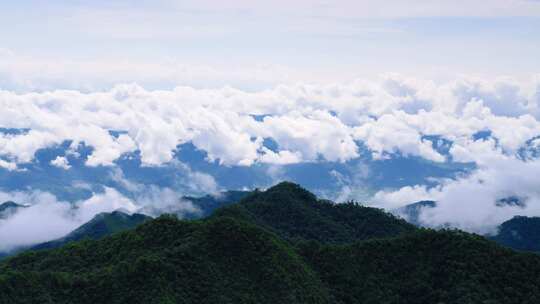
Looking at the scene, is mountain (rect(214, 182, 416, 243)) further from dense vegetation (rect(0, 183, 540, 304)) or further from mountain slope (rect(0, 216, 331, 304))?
mountain slope (rect(0, 216, 331, 304))

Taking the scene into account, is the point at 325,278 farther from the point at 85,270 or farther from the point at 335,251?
the point at 85,270

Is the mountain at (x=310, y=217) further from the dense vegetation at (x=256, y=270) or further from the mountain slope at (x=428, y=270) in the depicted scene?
the dense vegetation at (x=256, y=270)

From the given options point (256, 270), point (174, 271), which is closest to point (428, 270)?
point (256, 270)

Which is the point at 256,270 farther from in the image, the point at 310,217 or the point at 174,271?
the point at 310,217

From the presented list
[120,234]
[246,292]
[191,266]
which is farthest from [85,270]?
[246,292]

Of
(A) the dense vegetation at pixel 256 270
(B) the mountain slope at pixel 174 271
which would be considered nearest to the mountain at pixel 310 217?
(A) the dense vegetation at pixel 256 270

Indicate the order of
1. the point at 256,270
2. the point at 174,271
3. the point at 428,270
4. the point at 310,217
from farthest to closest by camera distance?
the point at 310,217, the point at 428,270, the point at 256,270, the point at 174,271
